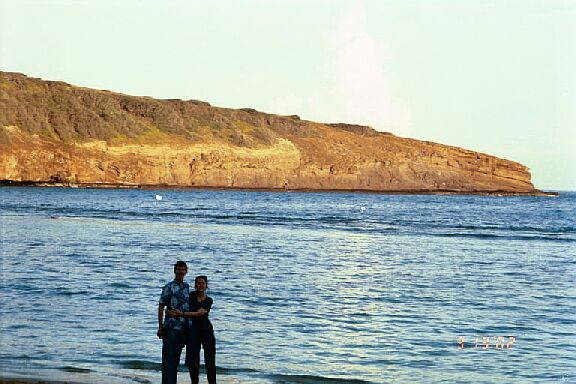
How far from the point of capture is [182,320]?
13203 millimetres

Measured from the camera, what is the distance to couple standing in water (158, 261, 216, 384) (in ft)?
42.8

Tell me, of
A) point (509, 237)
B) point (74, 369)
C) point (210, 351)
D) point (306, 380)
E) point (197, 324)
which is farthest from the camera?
point (509, 237)

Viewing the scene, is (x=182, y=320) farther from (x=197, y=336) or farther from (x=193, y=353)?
(x=193, y=353)

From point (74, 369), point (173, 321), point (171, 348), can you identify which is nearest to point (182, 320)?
point (173, 321)

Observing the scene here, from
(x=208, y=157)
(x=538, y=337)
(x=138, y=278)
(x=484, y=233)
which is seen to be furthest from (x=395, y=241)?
(x=208, y=157)

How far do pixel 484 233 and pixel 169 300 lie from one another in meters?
53.0

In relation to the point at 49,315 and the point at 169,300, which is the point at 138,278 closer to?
the point at 49,315

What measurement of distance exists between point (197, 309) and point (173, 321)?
0.35 m

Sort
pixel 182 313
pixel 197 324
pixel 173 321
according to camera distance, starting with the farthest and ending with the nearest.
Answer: pixel 197 324 → pixel 173 321 → pixel 182 313

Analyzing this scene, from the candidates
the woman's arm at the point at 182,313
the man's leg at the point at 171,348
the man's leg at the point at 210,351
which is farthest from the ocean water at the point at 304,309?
the woman's arm at the point at 182,313
